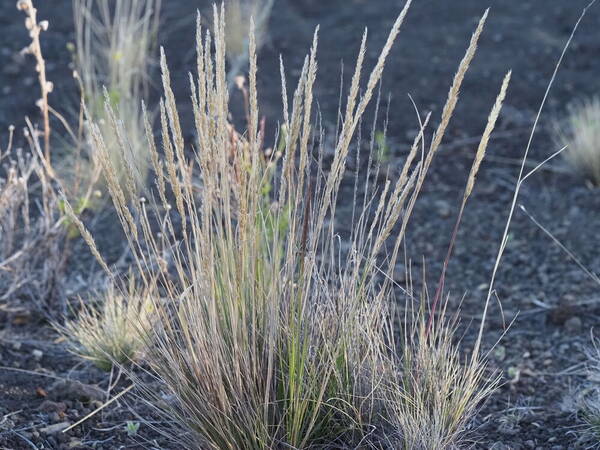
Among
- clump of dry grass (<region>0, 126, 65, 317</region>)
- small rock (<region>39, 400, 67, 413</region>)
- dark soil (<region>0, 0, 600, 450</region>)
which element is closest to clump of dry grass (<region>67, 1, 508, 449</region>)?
dark soil (<region>0, 0, 600, 450</region>)

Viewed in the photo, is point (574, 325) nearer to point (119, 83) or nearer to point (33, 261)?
point (33, 261)

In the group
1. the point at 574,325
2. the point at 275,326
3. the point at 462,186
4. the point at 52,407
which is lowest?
the point at 462,186

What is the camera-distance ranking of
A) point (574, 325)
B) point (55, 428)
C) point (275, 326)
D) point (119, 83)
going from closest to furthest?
point (275, 326), point (55, 428), point (574, 325), point (119, 83)

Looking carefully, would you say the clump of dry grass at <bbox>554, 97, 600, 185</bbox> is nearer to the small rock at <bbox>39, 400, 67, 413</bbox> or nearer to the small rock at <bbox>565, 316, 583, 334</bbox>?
the small rock at <bbox>565, 316, 583, 334</bbox>

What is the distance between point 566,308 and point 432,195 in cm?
153

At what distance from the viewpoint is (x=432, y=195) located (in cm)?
491

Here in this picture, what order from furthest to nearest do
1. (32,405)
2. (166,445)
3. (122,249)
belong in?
(122,249)
(32,405)
(166,445)

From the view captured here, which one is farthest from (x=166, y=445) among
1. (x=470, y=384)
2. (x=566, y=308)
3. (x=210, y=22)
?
(x=210, y=22)

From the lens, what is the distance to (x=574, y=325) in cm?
343

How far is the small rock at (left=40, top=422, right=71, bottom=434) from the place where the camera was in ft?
8.20

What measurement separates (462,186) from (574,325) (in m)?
1.70

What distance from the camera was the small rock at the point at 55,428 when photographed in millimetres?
2500

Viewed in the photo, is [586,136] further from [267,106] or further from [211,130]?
[211,130]

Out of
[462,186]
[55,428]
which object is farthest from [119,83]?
[55,428]
